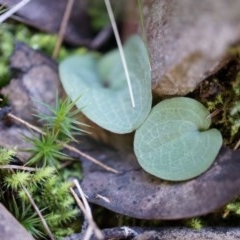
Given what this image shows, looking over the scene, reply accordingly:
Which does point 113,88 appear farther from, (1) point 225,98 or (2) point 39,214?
(2) point 39,214

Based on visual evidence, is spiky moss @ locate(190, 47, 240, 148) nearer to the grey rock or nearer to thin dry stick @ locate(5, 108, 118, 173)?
the grey rock

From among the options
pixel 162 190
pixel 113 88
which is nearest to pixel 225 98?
pixel 162 190

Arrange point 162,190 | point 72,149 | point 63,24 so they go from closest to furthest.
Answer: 1. point 162,190
2. point 72,149
3. point 63,24

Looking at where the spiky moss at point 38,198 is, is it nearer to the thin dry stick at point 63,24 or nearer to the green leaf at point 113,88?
the green leaf at point 113,88

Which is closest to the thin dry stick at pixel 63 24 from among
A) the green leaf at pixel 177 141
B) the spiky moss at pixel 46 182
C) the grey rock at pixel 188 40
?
the spiky moss at pixel 46 182

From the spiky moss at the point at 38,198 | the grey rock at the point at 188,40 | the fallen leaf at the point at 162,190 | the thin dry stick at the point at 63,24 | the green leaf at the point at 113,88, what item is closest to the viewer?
the grey rock at the point at 188,40

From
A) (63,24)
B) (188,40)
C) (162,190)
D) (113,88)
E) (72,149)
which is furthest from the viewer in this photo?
(63,24)

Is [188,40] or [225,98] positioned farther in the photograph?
[225,98]

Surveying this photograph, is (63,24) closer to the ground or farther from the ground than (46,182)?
farther from the ground
